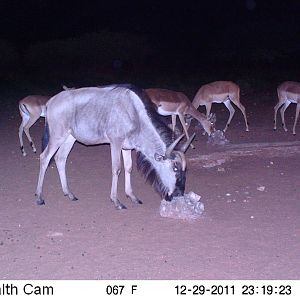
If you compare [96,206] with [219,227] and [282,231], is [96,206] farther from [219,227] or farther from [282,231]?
[282,231]

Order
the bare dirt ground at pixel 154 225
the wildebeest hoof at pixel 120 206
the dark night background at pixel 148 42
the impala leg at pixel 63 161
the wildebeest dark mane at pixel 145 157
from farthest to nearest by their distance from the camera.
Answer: the dark night background at pixel 148 42, the impala leg at pixel 63 161, the wildebeest hoof at pixel 120 206, the wildebeest dark mane at pixel 145 157, the bare dirt ground at pixel 154 225

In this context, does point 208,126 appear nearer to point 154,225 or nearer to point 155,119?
point 155,119

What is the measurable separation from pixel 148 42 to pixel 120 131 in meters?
29.5

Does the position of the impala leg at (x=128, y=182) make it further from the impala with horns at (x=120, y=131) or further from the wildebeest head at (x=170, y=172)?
the wildebeest head at (x=170, y=172)

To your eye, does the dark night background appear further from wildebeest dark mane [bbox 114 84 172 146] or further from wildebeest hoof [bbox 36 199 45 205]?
wildebeest dark mane [bbox 114 84 172 146]

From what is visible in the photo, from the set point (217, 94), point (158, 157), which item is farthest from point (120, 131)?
point (217, 94)

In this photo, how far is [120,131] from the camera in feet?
31.2

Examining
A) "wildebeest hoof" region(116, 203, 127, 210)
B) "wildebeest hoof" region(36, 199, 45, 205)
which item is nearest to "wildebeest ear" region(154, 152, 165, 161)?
"wildebeest hoof" region(116, 203, 127, 210)

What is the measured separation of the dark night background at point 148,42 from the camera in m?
32.1

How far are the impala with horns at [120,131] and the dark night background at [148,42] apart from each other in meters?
18.9

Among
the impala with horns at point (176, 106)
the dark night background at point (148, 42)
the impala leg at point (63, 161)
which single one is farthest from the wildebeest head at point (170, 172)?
the dark night background at point (148, 42)

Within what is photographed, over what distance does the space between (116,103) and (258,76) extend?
76.8 feet

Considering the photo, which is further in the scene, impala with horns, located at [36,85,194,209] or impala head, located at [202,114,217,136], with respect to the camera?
impala head, located at [202,114,217,136]

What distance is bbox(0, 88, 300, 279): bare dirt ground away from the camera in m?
7.00
